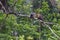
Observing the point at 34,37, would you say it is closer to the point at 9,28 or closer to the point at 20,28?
the point at 20,28

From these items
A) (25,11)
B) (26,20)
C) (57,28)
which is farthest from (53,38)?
(25,11)

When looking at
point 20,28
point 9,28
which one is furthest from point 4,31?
point 20,28

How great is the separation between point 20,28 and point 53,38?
309 millimetres

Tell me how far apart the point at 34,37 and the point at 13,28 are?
0.74 ft

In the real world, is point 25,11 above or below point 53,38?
above

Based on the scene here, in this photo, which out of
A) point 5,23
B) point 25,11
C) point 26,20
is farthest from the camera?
point 25,11

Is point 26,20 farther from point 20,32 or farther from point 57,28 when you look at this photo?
point 57,28

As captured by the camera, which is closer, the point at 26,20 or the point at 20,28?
the point at 20,28

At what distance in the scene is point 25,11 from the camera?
84.1 inches

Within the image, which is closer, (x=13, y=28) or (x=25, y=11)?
(x=13, y=28)

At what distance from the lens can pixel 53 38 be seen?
1658 millimetres

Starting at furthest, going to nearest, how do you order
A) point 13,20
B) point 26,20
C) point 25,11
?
point 25,11 → point 26,20 → point 13,20

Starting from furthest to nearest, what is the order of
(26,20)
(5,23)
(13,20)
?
(26,20) < (13,20) < (5,23)

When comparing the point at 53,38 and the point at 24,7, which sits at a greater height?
the point at 24,7
